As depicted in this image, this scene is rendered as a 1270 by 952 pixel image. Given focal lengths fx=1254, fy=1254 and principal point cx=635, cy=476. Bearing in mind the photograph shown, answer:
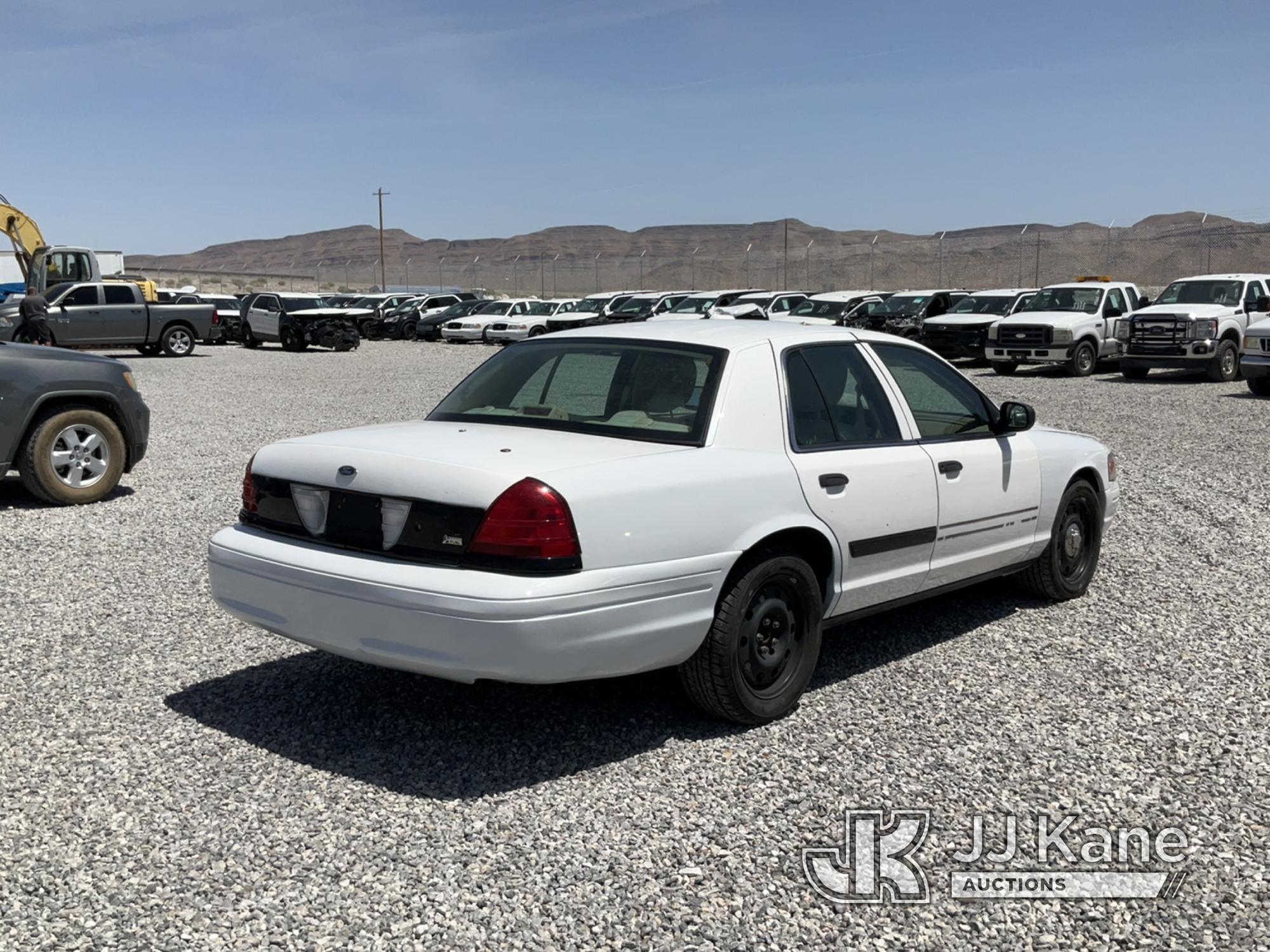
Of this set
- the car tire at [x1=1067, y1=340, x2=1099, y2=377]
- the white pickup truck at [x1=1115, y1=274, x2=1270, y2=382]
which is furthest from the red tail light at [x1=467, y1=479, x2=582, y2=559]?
the car tire at [x1=1067, y1=340, x2=1099, y2=377]

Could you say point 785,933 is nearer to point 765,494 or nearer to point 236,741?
point 765,494

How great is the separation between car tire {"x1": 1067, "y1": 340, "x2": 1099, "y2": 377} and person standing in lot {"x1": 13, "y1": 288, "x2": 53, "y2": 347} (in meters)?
20.3

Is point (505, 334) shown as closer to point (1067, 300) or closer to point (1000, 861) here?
point (1067, 300)

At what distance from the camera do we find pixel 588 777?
439 cm

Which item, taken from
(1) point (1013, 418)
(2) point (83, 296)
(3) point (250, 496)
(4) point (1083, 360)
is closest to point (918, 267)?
(4) point (1083, 360)

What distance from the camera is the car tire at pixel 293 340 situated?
3544cm

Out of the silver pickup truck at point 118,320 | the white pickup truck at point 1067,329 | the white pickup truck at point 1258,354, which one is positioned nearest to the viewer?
the white pickup truck at point 1258,354

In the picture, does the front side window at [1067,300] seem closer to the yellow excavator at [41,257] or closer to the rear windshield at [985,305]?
the rear windshield at [985,305]

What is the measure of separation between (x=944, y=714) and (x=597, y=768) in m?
1.49

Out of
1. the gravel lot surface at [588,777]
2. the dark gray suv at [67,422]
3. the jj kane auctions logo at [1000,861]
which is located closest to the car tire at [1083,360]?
the gravel lot surface at [588,777]

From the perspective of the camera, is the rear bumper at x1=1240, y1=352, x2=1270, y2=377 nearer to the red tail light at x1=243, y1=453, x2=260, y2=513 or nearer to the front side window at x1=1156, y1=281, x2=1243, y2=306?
the front side window at x1=1156, y1=281, x2=1243, y2=306

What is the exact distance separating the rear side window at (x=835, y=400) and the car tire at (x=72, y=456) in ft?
21.5

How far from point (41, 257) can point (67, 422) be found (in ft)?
90.4

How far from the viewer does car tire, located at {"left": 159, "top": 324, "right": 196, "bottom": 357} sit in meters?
31.1
